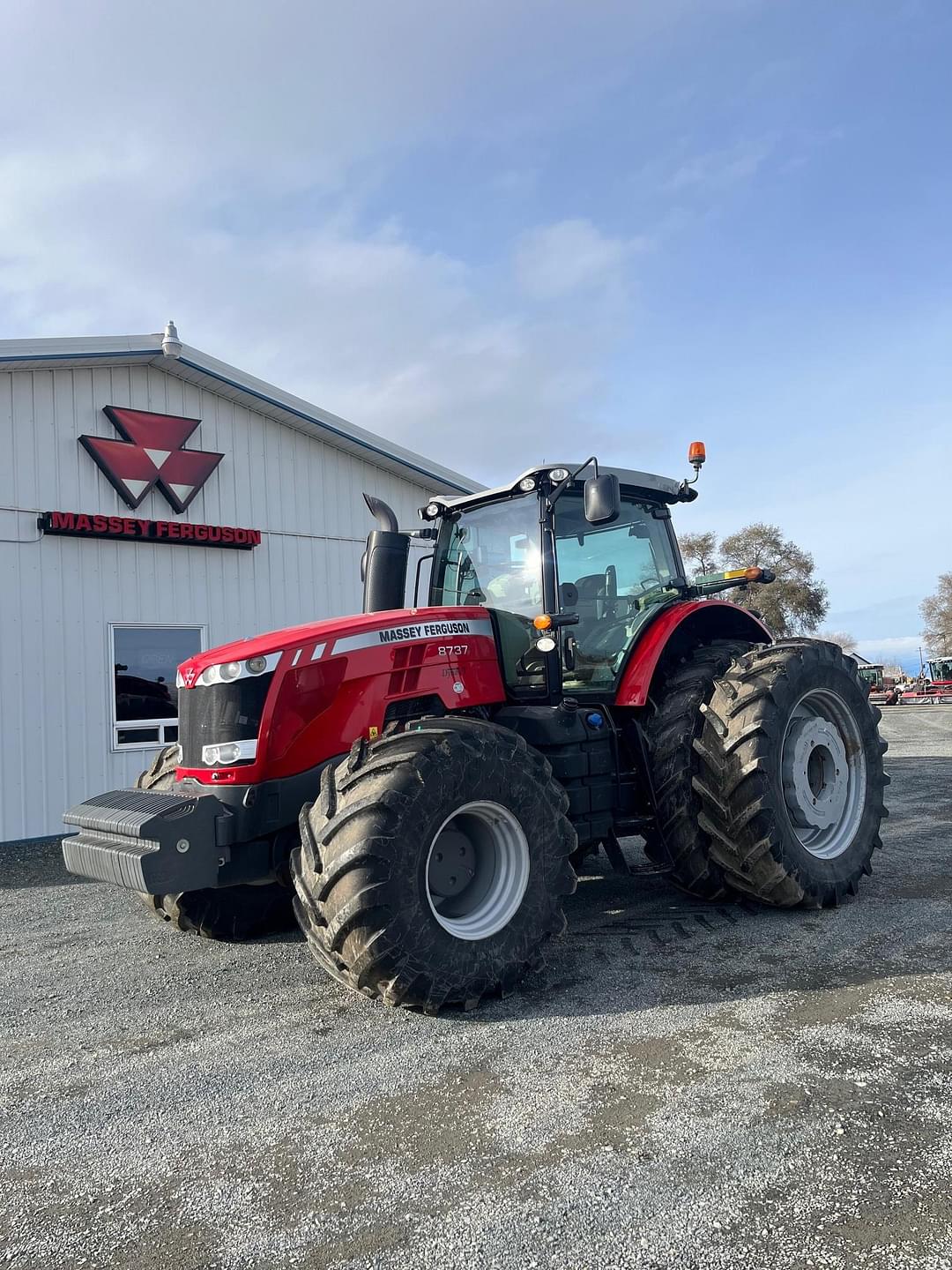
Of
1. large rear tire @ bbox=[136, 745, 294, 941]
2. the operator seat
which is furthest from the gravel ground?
the operator seat

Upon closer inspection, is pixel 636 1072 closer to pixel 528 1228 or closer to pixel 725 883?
pixel 528 1228

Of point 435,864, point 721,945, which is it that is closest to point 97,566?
point 435,864

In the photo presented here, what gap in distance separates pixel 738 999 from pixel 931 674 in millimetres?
47741

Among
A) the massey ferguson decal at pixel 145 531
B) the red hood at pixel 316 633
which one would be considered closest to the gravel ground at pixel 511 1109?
the red hood at pixel 316 633

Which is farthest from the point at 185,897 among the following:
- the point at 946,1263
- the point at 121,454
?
the point at 121,454

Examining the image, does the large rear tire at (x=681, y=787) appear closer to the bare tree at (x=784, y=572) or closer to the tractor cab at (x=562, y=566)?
the tractor cab at (x=562, y=566)

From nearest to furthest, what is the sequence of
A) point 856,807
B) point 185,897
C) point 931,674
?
point 185,897
point 856,807
point 931,674

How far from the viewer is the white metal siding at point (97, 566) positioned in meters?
8.77

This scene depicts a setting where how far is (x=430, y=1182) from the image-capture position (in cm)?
247

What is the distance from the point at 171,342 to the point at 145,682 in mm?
3589

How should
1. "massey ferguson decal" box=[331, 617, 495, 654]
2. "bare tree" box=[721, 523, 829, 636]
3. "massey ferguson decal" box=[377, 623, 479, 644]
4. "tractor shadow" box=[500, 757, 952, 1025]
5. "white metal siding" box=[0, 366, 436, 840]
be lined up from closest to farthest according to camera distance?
"tractor shadow" box=[500, 757, 952, 1025]
"massey ferguson decal" box=[331, 617, 495, 654]
"massey ferguson decal" box=[377, 623, 479, 644]
"white metal siding" box=[0, 366, 436, 840]
"bare tree" box=[721, 523, 829, 636]

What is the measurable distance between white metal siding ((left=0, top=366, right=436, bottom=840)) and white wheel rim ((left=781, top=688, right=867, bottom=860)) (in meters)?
6.73

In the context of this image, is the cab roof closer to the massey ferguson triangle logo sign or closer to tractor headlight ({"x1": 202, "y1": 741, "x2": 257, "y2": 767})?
tractor headlight ({"x1": 202, "y1": 741, "x2": 257, "y2": 767})

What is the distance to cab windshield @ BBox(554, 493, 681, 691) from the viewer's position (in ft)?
17.0
